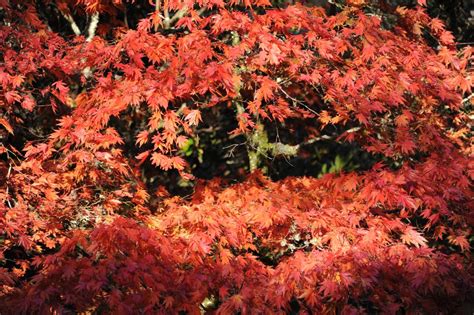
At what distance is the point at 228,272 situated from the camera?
14.3 ft

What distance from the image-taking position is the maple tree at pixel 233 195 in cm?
417

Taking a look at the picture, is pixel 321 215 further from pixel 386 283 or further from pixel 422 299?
pixel 422 299

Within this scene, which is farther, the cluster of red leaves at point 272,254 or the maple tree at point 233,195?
the maple tree at point 233,195

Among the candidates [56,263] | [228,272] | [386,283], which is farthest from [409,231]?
[56,263]

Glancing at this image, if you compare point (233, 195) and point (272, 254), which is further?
A: point (233, 195)

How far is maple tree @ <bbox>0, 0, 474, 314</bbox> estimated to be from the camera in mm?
4172

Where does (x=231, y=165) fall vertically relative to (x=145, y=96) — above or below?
below

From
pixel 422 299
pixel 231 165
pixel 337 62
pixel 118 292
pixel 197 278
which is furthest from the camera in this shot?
pixel 231 165

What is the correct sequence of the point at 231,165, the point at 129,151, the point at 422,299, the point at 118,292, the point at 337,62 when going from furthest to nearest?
the point at 231,165 → the point at 129,151 → the point at 337,62 → the point at 422,299 → the point at 118,292

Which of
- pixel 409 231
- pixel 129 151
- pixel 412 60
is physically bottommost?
pixel 129 151

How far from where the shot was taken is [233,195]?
5562 mm

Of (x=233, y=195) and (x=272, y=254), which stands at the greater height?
(x=233, y=195)

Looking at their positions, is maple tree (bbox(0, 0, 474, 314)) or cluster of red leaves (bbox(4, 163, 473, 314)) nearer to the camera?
cluster of red leaves (bbox(4, 163, 473, 314))

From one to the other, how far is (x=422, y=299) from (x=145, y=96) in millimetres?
2710
